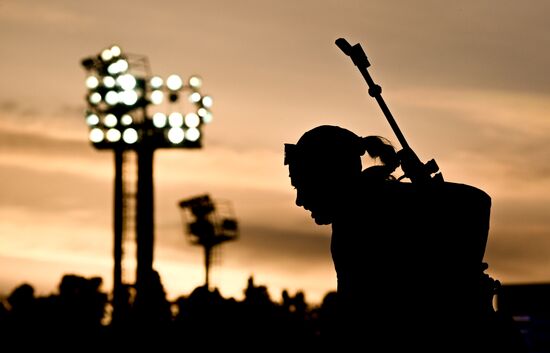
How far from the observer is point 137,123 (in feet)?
106

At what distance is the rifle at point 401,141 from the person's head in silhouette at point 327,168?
0.09 metres

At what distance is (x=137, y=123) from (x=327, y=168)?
26755 millimetres

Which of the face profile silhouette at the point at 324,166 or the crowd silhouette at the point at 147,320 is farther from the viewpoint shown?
the crowd silhouette at the point at 147,320

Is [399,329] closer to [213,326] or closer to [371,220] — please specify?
[371,220]

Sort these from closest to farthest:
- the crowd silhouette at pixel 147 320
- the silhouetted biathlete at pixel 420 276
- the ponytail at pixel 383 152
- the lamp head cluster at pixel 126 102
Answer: the silhouetted biathlete at pixel 420 276, the ponytail at pixel 383 152, the crowd silhouette at pixel 147 320, the lamp head cluster at pixel 126 102

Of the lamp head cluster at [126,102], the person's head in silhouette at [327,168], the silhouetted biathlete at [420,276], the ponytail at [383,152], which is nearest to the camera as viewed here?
the silhouetted biathlete at [420,276]

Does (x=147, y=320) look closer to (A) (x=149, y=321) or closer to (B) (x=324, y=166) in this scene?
(A) (x=149, y=321)

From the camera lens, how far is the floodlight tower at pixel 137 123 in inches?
1241

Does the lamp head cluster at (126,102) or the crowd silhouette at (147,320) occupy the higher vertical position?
the lamp head cluster at (126,102)

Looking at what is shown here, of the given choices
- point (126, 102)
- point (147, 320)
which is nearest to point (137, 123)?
point (126, 102)

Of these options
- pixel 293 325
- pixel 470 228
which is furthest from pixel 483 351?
pixel 293 325

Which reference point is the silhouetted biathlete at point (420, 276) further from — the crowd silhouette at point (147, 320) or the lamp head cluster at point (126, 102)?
the lamp head cluster at point (126, 102)

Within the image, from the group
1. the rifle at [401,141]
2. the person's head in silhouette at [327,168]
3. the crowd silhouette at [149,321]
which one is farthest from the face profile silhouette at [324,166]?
the crowd silhouette at [149,321]

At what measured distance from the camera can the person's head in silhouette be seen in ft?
19.1
